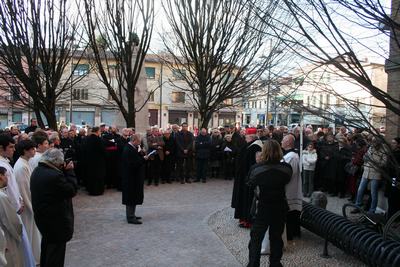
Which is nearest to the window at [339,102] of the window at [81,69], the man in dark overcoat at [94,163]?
the man in dark overcoat at [94,163]

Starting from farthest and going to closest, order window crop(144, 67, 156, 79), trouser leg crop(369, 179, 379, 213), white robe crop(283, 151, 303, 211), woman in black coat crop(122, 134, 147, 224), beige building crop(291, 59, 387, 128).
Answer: window crop(144, 67, 156, 79) → trouser leg crop(369, 179, 379, 213) → woman in black coat crop(122, 134, 147, 224) → white robe crop(283, 151, 303, 211) → beige building crop(291, 59, 387, 128)

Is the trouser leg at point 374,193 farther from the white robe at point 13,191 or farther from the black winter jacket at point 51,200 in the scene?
the white robe at point 13,191

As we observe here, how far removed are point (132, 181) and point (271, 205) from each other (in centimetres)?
388

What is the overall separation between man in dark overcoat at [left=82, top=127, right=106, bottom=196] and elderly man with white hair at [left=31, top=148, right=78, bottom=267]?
6799mm

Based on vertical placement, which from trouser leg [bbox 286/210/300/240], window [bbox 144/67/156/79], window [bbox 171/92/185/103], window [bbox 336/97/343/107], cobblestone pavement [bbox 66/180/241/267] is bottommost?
cobblestone pavement [bbox 66/180/241/267]

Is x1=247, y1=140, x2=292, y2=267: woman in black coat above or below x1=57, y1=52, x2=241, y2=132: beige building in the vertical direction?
below

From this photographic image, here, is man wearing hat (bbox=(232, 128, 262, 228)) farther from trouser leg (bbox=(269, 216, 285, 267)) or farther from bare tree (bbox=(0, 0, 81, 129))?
bare tree (bbox=(0, 0, 81, 129))

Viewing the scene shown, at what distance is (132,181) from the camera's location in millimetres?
8438

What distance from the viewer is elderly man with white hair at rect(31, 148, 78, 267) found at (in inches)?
187

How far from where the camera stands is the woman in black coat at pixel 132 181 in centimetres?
835

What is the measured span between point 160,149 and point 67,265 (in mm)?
7815

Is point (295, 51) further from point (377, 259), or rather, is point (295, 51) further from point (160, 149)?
point (160, 149)

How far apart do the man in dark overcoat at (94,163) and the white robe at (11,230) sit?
716 centimetres

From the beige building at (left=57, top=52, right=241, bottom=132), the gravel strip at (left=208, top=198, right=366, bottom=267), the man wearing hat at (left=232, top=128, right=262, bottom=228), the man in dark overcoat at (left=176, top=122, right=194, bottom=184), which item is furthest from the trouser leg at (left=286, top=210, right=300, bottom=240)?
the beige building at (left=57, top=52, right=241, bottom=132)
